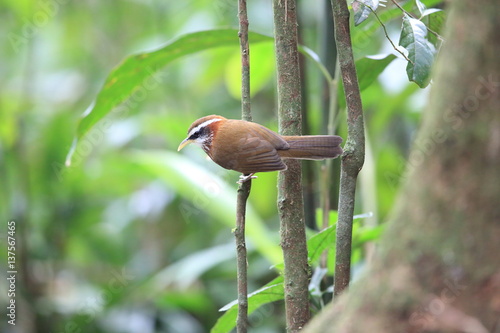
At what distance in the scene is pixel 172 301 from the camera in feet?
13.2

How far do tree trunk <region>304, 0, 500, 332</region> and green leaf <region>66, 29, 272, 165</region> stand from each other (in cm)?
145

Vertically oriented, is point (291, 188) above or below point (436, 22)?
below

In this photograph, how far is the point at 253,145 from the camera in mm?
2191

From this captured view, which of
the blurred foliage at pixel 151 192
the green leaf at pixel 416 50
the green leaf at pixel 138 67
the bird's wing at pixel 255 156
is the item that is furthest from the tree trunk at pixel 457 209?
the blurred foliage at pixel 151 192

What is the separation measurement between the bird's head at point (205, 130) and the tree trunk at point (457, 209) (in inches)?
57.4

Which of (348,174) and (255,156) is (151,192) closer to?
(255,156)

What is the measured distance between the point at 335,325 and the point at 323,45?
200 centimetres

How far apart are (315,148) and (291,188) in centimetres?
44

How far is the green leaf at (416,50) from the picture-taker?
162cm

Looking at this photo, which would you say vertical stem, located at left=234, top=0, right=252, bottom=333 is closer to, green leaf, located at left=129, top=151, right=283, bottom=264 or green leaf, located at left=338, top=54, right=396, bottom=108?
green leaf, located at left=338, top=54, right=396, bottom=108

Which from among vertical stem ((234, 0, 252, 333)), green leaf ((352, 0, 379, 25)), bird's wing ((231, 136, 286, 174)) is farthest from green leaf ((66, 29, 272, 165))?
green leaf ((352, 0, 379, 25))

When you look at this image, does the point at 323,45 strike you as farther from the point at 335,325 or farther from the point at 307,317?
the point at 335,325

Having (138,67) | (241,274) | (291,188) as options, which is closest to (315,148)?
(291,188)

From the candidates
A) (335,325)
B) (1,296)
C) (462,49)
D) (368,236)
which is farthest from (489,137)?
(1,296)
